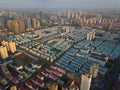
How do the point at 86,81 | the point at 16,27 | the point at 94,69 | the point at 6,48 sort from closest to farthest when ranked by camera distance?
1. the point at 86,81
2. the point at 94,69
3. the point at 6,48
4. the point at 16,27

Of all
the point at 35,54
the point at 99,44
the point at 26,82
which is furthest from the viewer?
the point at 99,44

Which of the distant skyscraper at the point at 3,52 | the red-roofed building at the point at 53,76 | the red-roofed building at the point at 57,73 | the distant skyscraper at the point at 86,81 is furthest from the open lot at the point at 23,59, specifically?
the distant skyscraper at the point at 86,81

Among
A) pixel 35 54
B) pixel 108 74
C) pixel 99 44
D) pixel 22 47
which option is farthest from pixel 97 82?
→ pixel 22 47

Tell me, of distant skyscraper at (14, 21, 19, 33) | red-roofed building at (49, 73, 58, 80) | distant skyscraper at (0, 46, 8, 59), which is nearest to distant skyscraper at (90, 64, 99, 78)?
red-roofed building at (49, 73, 58, 80)

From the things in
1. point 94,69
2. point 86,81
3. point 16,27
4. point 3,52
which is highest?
point 16,27

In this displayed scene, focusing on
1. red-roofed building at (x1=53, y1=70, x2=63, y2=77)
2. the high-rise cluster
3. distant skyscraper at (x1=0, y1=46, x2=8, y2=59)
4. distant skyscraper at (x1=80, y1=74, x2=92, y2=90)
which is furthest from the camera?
the high-rise cluster

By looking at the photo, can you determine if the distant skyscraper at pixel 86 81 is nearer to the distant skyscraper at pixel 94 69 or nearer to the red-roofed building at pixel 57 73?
the distant skyscraper at pixel 94 69

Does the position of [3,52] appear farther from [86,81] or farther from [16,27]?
[16,27]

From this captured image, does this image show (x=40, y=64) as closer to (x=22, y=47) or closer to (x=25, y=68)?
(x=25, y=68)

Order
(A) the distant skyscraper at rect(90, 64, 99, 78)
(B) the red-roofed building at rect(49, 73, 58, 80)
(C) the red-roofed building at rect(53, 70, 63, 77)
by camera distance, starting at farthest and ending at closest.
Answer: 1. (C) the red-roofed building at rect(53, 70, 63, 77)
2. (B) the red-roofed building at rect(49, 73, 58, 80)
3. (A) the distant skyscraper at rect(90, 64, 99, 78)

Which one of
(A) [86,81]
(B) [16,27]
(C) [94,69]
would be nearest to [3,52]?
(A) [86,81]

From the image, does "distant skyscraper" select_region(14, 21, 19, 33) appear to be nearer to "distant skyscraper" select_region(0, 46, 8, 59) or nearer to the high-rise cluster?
the high-rise cluster
